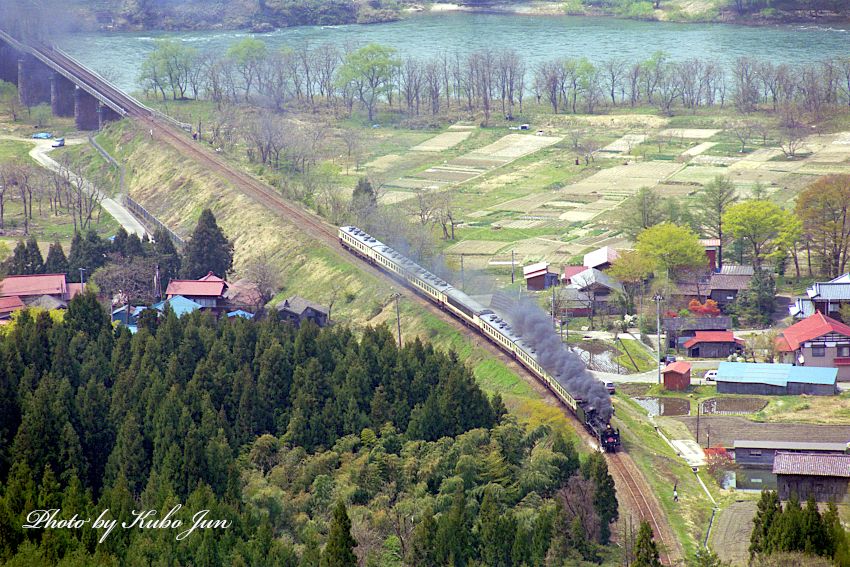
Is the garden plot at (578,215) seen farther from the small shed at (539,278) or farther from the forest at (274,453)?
the forest at (274,453)

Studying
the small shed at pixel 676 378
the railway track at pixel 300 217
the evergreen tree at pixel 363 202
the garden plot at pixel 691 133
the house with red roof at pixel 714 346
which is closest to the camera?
the railway track at pixel 300 217

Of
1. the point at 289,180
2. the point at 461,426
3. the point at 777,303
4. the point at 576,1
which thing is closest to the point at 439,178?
the point at 289,180

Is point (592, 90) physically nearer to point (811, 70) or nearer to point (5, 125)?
point (811, 70)

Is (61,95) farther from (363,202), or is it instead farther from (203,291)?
(203,291)

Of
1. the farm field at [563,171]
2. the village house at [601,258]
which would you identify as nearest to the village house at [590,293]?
the village house at [601,258]

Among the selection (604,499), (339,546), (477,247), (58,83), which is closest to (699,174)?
(477,247)

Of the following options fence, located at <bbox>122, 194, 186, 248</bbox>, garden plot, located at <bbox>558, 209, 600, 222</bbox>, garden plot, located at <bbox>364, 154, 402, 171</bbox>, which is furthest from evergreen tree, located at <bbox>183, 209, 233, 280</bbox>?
garden plot, located at <bbox>364, 154, 402, 171</bbox>
